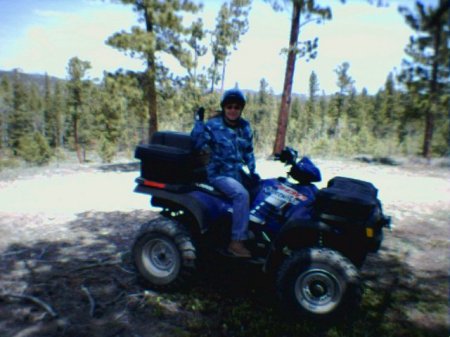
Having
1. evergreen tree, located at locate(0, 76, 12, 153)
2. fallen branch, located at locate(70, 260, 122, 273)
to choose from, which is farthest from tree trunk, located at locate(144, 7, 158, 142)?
evergreen tree, located at locate(0, 76, 12, 153)

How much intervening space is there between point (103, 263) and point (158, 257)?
107cm

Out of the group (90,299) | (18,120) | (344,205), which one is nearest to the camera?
(344,205)

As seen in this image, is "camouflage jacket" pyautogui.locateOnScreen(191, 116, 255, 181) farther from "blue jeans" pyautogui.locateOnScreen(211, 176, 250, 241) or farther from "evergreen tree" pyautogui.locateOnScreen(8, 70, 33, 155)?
"evergreen tree" pyautogui.locateOnScreen(8, 70, 33, 155)

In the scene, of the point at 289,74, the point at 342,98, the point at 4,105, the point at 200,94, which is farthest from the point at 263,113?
the point at 289,74

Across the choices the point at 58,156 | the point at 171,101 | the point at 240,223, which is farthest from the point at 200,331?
the point at 58,156

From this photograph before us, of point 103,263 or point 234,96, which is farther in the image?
point 103,263

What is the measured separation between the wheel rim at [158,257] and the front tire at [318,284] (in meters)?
1.45

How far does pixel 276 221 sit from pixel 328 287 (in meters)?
0.91

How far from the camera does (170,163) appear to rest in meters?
4.07

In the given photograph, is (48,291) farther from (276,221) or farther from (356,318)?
(356,318)

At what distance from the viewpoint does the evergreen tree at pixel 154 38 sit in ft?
46.6

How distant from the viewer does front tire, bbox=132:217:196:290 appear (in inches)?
161

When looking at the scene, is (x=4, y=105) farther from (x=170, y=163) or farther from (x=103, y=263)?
(x=170, y=163)

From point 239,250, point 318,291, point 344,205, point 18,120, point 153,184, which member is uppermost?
point 344,205
